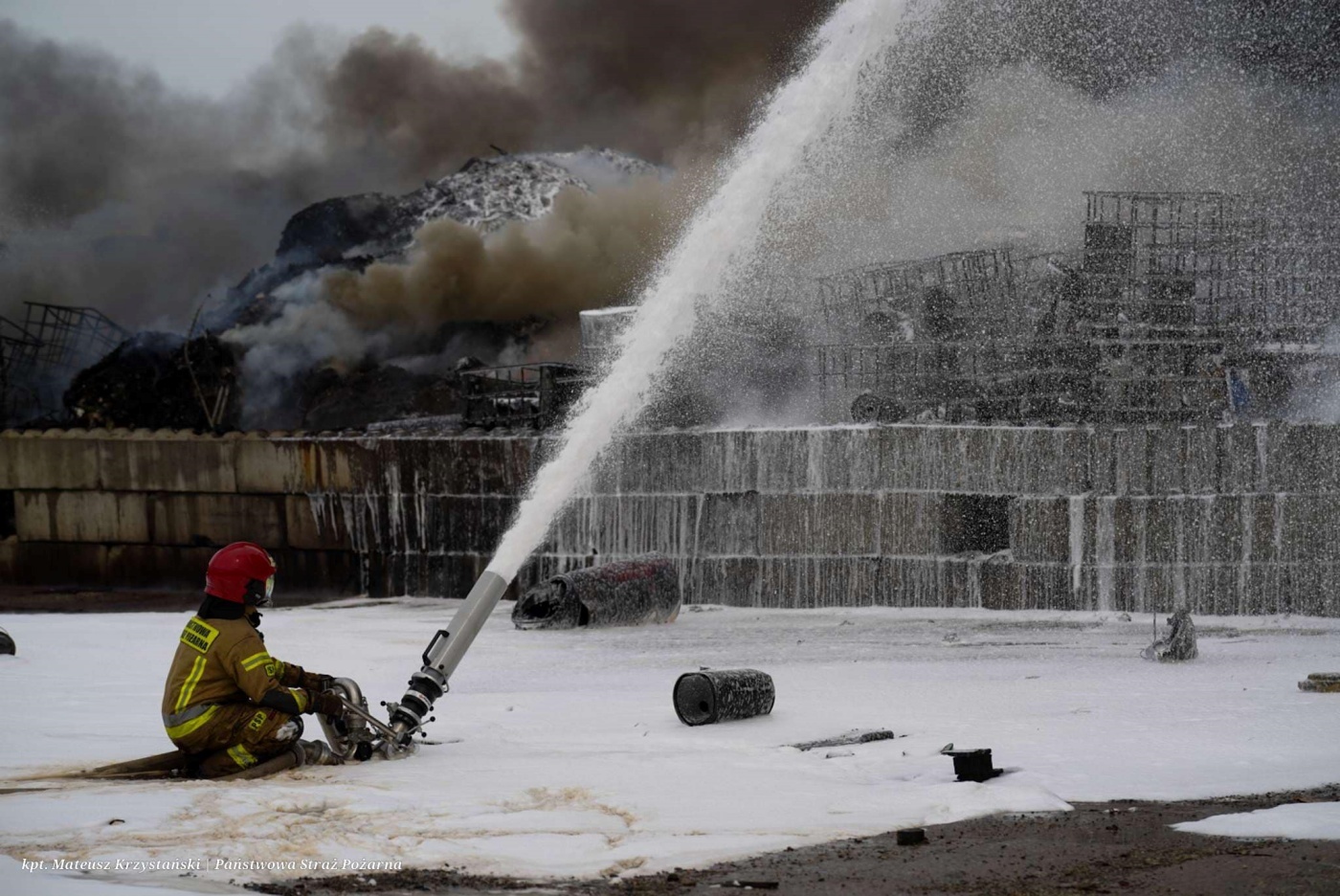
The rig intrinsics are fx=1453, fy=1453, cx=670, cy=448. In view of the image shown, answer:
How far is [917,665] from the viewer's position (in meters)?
15.3

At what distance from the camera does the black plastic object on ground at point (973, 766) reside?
8766 mm

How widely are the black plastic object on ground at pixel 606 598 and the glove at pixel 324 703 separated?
10.7m

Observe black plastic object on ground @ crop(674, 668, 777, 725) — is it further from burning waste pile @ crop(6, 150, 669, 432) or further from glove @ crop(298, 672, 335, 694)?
burning waste pile @ crop(6, 150, 669, 432)

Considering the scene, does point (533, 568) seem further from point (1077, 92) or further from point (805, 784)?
point (1077, 92)

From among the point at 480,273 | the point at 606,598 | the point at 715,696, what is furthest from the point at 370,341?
the point at 715,696

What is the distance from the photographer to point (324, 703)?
8.85m

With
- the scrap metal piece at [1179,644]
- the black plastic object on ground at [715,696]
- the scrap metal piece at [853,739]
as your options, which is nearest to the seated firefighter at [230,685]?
the black plastic object on ground at [715,696]

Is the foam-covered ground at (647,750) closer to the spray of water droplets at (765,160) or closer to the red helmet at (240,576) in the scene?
the red helmet at (240,576)

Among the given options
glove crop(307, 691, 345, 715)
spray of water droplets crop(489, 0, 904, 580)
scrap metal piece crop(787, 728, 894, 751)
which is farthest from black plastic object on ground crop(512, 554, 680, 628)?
glove crop(307, 691, 345, 715)

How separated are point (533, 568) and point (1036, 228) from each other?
69.5 ft

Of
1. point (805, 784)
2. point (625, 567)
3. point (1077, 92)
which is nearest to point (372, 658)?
point (625, 567)

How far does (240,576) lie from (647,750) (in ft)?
9.93

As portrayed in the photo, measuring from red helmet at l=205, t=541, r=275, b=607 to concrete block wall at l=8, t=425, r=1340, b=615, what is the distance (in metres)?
14.4

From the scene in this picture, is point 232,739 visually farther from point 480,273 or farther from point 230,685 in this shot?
point 480,273
